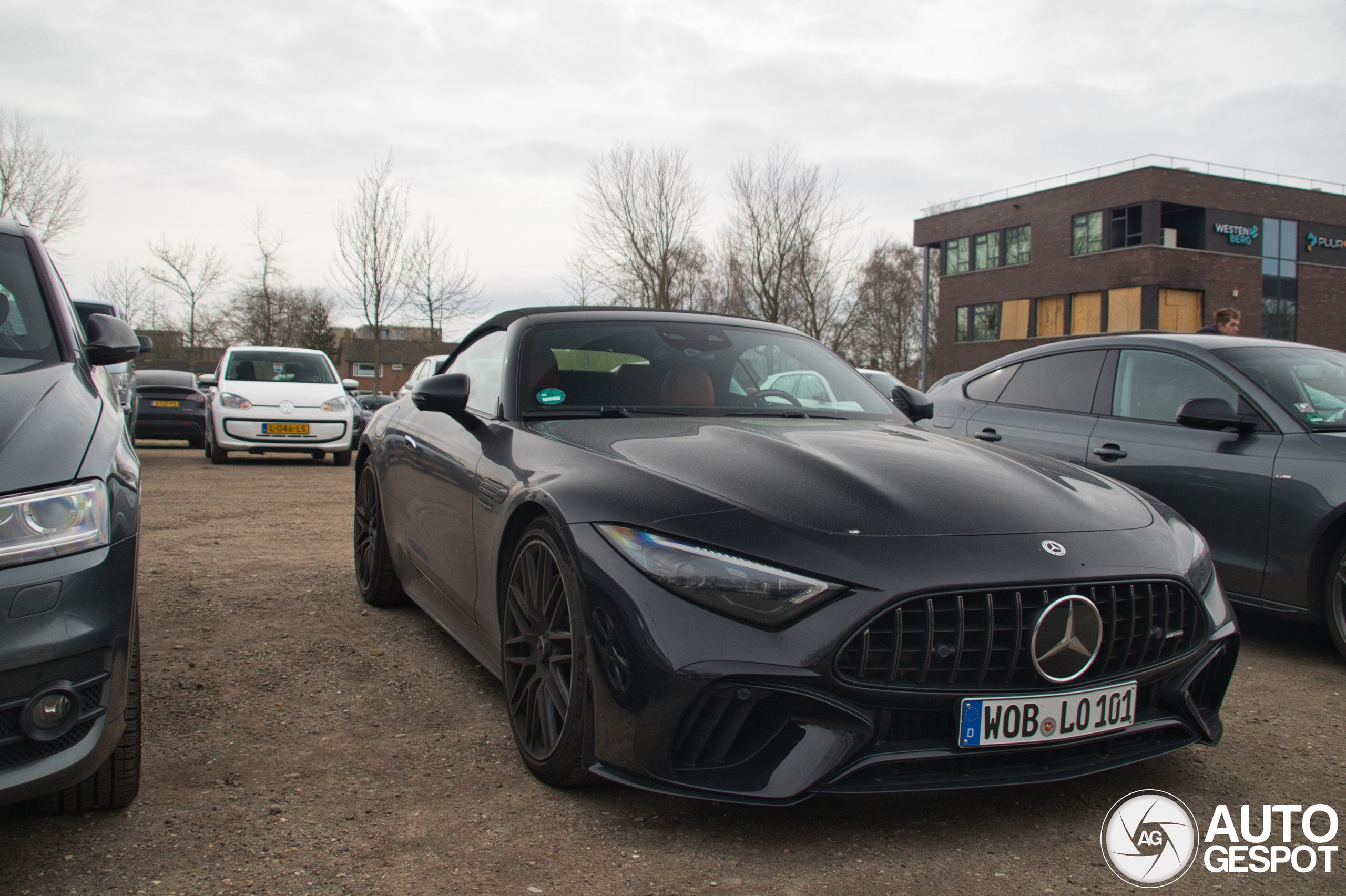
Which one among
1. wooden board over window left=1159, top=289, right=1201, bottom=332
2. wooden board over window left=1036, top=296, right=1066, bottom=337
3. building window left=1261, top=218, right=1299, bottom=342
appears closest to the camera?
wooden board over window left=1159, top=289, right=1201, bottom=332

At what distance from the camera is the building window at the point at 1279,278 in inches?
1569

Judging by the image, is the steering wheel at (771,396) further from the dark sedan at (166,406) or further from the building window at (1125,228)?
the building window at (1125,228)

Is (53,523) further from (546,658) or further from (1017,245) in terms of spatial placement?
(1017,245)

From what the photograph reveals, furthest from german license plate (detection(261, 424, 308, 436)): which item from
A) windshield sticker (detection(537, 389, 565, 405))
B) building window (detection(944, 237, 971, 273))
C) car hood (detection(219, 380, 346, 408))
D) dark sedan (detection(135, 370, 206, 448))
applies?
building window (detection(944, 237, 971, 273))

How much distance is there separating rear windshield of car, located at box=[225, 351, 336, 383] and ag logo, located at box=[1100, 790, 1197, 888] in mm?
13099

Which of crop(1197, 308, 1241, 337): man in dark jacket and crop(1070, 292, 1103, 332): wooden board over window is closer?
crop(1197, 308, 1241, 337): man in dark jacket

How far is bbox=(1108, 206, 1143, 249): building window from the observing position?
125 ft

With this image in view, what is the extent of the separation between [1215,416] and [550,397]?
2.93 m

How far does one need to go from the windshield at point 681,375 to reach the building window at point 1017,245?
41.7 m

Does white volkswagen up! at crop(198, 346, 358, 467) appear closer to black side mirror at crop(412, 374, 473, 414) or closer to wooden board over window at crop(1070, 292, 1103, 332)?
black side mirror at crop(412, 374, 473, 414)

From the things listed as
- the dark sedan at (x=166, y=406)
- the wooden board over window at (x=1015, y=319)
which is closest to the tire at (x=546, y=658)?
the dark sedan at (x=166, y=406)

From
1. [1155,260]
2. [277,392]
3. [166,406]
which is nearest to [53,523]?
[277,392]

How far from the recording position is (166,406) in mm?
15922

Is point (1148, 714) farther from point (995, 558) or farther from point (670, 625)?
point (670, 625)
